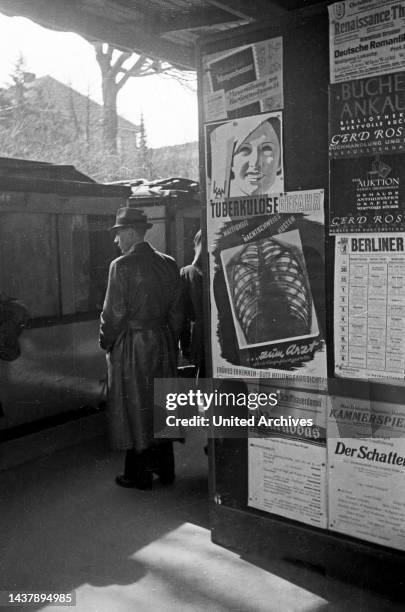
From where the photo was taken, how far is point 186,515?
4.02 meters

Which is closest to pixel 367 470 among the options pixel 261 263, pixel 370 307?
pixel 370 307

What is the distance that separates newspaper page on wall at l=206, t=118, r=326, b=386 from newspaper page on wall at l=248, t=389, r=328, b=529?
0.49 ft

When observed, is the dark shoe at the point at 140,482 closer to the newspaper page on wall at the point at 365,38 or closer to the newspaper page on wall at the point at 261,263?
the newspaper page on wall at the point at 261,263

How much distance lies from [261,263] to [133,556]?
1.66 m

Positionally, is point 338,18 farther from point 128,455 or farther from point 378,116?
point 128,455

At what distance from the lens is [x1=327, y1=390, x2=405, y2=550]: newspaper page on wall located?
2.91 m

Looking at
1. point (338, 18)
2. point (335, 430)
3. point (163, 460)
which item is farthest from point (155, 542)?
point (338, 18)

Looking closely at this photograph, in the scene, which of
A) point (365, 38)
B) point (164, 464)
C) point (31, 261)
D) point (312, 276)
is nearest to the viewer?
point (365, 38)

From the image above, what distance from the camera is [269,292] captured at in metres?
3.22

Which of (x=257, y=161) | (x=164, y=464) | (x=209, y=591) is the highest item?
(x=257, y=161)

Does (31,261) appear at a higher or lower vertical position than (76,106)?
lower

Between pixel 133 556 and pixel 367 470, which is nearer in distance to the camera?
pixel 367 470

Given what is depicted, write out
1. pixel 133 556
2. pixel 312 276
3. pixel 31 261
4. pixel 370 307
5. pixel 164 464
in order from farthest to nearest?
1. pixel 31 261
2. pixel 164 464
3. pixel 133 556
4. pixel 312 276
5. pixel 370 307

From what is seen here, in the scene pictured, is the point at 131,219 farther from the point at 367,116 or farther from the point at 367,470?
the point at 367,470
